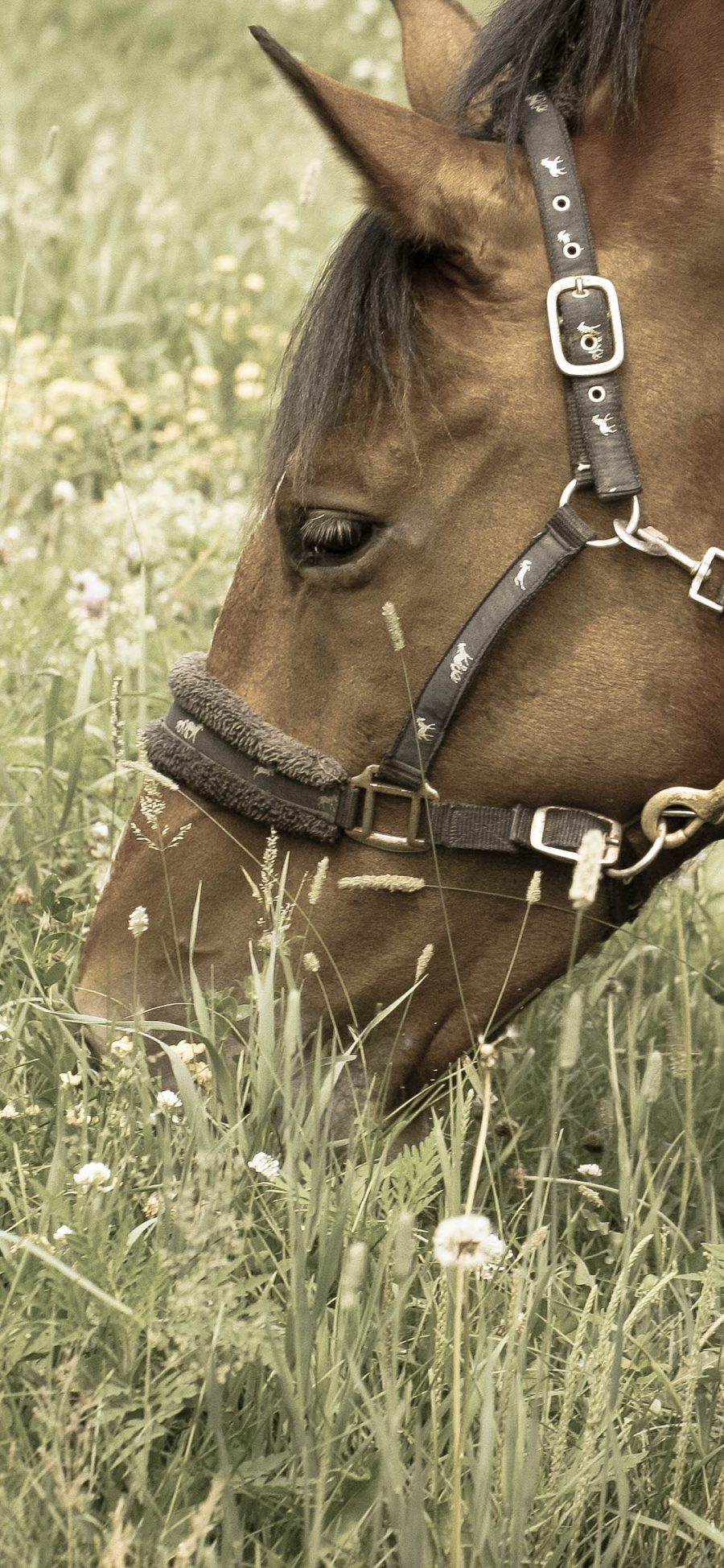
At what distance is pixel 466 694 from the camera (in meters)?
2.20

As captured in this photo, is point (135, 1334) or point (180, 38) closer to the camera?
point (135, 1334)

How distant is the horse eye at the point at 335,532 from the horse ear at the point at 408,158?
0.39m

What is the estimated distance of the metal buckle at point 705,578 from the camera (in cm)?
213

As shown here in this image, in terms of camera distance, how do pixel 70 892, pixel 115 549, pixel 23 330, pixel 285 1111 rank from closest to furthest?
pixel 285 1111 < pixel 70 892 < pixel 115 549 < pixel 23 330

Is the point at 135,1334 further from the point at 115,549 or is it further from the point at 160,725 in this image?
the point at 115,549

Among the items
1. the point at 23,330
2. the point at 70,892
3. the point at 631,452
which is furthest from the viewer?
the point at 23,330

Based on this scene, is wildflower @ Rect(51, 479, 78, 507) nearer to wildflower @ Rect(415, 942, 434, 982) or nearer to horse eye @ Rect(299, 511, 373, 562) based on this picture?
horse eye @ Rect(299, 511, 373, 562)

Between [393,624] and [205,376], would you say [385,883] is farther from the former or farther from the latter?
[205,376]

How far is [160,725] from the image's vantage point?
242 cm

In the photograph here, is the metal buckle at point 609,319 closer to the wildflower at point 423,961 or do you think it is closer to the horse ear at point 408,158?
the horse ear at point 408,158

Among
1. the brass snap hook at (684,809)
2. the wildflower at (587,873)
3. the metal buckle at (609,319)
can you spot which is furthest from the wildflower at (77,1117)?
the metal buckle at (609,319)

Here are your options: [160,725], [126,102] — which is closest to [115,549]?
[160,725]

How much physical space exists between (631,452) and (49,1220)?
1231mm

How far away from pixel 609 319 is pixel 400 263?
0.98ft
